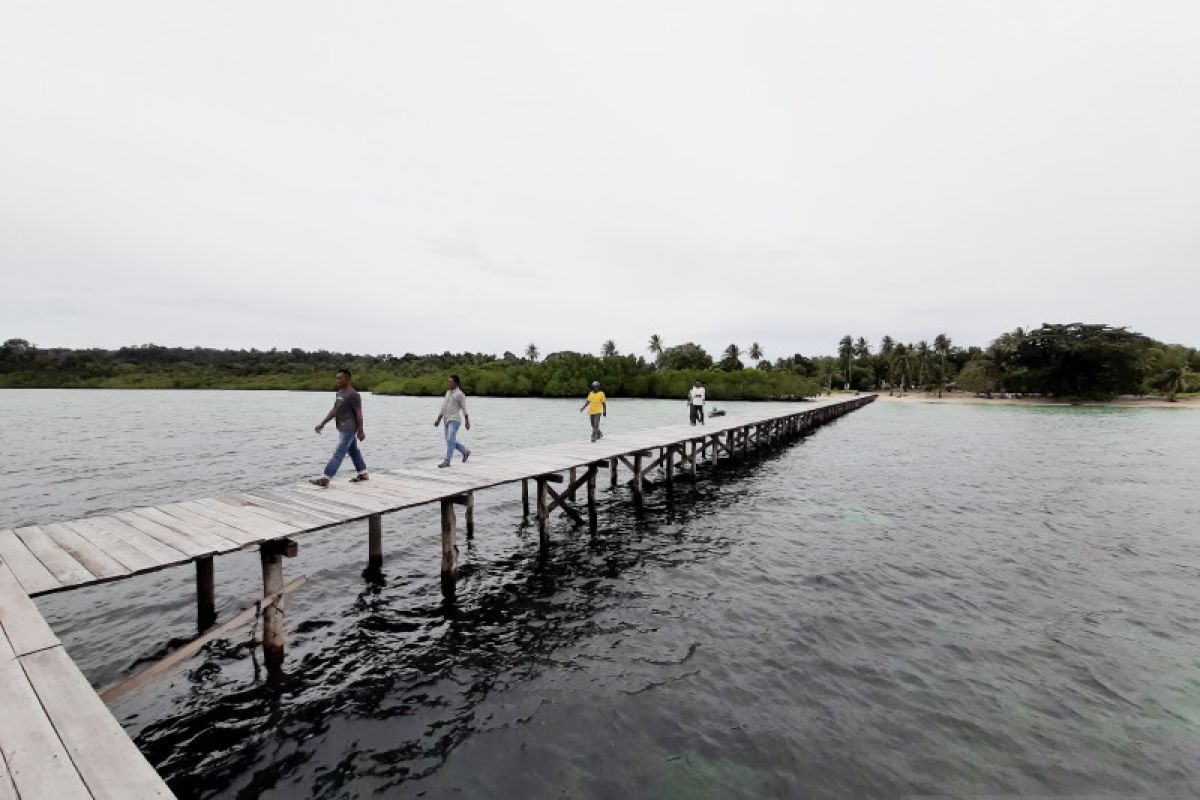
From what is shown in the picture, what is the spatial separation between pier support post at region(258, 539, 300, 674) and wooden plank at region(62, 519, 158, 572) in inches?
51.9

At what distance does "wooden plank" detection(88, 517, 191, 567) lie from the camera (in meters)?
6.77

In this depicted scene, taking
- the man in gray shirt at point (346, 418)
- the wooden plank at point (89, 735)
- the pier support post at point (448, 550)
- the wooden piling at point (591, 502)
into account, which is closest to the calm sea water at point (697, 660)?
the wooden piling at point (591, 502)

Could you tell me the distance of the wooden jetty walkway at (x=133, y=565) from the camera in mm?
3279

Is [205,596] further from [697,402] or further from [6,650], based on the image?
[697,402]

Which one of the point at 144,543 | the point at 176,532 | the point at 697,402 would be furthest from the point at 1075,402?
the point at 144,543

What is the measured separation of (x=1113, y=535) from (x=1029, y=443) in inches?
1074

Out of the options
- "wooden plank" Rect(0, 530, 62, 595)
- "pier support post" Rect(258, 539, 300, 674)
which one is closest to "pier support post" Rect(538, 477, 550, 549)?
"pier support post" Rect(258, 539, 300, 674)

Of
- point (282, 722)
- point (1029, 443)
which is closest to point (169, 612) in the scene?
point (282, 722)

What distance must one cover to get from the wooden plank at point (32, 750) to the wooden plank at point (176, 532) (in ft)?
10.2

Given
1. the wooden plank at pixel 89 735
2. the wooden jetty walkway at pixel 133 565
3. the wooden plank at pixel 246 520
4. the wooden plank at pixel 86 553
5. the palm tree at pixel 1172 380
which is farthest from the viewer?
the palm tree at pixel 1172 380

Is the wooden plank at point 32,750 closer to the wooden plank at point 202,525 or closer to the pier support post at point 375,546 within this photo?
the wooden plank at point 202,525

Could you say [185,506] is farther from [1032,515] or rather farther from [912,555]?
[1032,515]

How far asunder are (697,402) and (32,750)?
24.8 meters

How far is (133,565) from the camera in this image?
6523 mm
